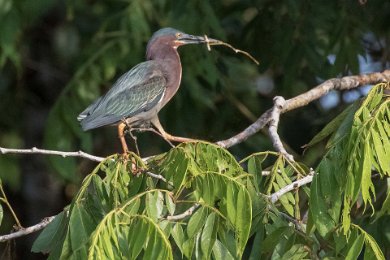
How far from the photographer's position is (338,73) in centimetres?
605

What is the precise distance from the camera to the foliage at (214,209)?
112 inches

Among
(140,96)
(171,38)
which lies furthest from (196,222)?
(171,38)

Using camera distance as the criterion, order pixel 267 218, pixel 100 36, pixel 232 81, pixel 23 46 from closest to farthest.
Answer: pixel 267 218 < pixel 100 36 < pixel 232 81 < pixel 23 46

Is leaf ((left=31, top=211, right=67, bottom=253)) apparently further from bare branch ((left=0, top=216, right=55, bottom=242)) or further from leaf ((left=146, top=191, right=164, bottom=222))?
leaf ((left=146, top=191, right=164, bottom=222))

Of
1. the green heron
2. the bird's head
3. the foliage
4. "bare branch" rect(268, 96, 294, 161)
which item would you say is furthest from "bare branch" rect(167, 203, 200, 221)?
the bird's head

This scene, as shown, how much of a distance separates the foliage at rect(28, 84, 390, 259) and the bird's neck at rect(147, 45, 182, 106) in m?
1.86

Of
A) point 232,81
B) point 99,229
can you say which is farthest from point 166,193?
point 232,81

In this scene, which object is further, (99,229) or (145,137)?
(145,137)

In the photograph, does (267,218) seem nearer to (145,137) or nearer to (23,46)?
(145,137)

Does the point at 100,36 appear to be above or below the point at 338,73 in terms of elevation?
above

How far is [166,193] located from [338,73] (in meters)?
3.22

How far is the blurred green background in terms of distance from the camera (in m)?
6.16

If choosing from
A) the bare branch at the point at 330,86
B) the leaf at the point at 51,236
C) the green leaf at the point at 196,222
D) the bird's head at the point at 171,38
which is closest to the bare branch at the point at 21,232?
the leaf at the point at 51,236

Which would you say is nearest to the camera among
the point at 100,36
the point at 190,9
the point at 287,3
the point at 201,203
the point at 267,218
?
the point at 201,203
